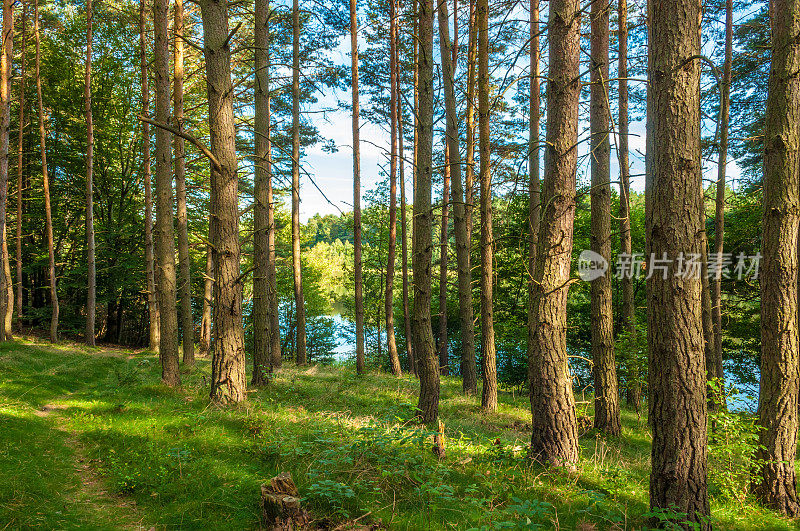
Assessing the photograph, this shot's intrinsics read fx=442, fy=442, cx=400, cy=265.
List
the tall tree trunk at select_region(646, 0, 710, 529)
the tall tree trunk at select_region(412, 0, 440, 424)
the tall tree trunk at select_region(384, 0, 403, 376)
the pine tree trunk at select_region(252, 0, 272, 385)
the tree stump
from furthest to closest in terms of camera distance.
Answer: the tall tree trunk at select_region(384, 0, 403, 376), the pine tree trunk at select_region(252, 0, 272, 385), the tall tree trunk at select_region(412, 0, 440, 424), the tall tree trunk at select_region(646, 0, 710, 529), the tree stump

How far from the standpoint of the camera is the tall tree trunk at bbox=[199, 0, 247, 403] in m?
6.15

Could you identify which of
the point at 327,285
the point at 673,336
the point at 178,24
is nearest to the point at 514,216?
the point at 178,24

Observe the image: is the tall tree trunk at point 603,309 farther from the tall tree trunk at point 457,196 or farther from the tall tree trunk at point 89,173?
the tall tree trunk at point 89,173

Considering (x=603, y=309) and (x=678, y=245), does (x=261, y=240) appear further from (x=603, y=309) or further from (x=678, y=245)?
(x=678, y=245)

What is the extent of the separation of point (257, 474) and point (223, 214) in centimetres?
Result: 356

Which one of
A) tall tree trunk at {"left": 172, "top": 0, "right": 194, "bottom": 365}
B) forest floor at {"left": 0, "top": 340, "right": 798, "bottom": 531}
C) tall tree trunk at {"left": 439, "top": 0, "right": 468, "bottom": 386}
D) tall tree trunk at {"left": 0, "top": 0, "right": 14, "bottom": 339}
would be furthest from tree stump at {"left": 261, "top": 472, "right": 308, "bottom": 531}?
tall tree trunk at {"left": 0, "top": 0, "right": 14, "bottom": 339}

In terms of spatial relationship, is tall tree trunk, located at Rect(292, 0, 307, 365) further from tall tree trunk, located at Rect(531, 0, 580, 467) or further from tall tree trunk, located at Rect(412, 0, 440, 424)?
tall tree trunk, located at Rect(531, 0, 580, 467)

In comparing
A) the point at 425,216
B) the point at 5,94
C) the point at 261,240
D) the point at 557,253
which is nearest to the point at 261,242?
the point at 261,240

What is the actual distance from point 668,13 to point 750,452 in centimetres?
449

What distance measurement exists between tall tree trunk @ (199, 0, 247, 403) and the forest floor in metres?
0.48

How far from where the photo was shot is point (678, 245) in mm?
3480

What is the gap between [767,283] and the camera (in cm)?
493

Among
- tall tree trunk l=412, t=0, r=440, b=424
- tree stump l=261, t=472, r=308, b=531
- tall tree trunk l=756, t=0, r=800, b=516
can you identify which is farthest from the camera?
tall tree trunk l=412, t=0, r=440, b=424

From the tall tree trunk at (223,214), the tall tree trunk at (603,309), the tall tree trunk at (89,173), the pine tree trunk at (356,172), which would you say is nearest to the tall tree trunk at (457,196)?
the tall tree trunk at (603,309)
